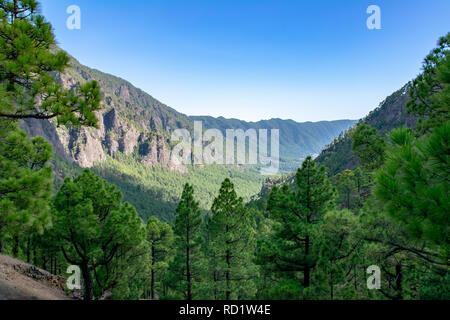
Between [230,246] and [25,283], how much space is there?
34.3ft

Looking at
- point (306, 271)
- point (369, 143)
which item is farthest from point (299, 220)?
point (369, 143)

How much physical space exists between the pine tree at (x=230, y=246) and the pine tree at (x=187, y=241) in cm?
194

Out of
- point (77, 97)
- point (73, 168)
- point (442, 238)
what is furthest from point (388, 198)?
point (73, 168)

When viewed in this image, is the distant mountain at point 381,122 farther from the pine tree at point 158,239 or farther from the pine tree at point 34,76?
the pine tree at point 34,76

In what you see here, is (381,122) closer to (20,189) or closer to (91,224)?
(91,224)

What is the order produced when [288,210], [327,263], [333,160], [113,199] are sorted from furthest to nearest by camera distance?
[333,160] → [113,199] → [288,210] → [327,263]

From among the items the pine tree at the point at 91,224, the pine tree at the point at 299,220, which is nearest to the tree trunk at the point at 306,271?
the pine tree at the point at 299,220

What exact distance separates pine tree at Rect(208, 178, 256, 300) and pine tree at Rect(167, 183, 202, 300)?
6.38ft

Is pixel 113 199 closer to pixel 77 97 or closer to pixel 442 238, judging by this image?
pixel 77 97

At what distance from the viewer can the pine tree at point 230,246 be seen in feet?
49.6

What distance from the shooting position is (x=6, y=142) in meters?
6.88

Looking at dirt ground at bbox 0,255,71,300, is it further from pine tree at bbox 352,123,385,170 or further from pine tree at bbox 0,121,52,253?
pine tree at bbox 352,123,385,170

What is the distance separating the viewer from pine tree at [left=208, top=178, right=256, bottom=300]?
1513cm
